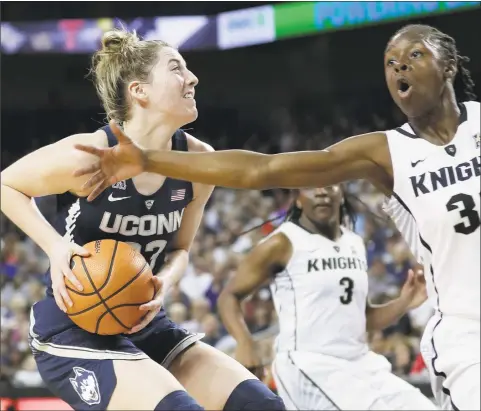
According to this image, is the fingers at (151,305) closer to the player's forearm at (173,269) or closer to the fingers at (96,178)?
the player's forearm at (173,269)

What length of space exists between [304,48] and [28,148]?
5.88 m

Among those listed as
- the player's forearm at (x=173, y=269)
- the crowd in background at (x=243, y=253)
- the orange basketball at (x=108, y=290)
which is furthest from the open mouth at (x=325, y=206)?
the orange basketball at (x=108, y=290)

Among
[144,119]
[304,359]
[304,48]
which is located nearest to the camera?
[144,119]

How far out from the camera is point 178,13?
1634 cm

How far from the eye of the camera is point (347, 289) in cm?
481

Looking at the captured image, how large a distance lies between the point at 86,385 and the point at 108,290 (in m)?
0.37

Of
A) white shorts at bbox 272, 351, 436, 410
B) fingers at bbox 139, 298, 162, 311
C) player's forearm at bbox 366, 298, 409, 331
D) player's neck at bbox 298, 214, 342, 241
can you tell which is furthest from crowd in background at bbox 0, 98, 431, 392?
fingers at bbox 139, 298, 162, 311

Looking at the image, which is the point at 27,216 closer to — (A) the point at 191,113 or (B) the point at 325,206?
(A) the point at 191,113

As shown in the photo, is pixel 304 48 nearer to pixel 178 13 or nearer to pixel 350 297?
pixel 178 13

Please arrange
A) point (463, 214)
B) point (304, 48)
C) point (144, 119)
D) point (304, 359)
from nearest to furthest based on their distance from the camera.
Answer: point (463, 214) < point (144, 119) < point (304, 359) < point (304, 48)

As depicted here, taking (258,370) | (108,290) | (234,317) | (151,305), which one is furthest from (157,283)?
(234,317)

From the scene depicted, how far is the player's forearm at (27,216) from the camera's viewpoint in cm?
318

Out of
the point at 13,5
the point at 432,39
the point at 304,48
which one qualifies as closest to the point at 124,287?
the point at 432,39

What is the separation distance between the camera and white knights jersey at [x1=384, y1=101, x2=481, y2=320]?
278 cm
